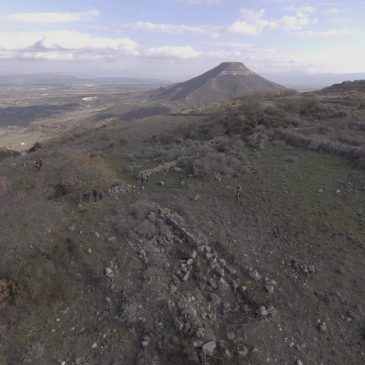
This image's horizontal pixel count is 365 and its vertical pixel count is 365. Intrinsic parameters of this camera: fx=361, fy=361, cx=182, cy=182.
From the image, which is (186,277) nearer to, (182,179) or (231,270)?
(231,270)

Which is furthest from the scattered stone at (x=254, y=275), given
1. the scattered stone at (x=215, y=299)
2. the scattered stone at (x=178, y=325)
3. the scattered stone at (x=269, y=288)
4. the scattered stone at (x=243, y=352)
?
the scattered stone at (x=178, y=325)

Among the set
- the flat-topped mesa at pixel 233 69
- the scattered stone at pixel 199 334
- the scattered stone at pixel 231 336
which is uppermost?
the scattered stone at pixel 199 334

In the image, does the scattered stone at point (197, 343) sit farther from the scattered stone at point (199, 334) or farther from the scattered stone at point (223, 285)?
the scattered stone at point (223, 285)

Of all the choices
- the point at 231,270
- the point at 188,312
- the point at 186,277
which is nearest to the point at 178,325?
the point at 188,312

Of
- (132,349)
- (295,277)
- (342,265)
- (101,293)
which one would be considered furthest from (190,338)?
(342,265)

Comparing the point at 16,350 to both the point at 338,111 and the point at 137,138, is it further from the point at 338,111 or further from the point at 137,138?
the point at 338,111

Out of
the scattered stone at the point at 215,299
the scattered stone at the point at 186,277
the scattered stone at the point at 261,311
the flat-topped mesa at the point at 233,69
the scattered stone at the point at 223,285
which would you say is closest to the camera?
the scattered stone at the point at 261,311
